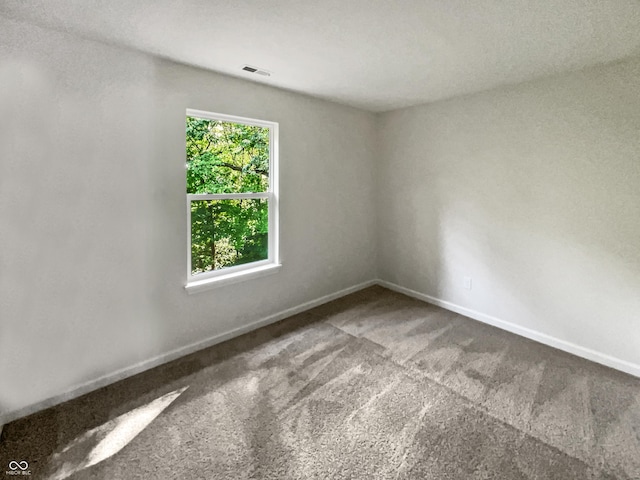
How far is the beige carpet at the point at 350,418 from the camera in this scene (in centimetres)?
163

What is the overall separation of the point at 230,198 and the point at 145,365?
4.93 feet

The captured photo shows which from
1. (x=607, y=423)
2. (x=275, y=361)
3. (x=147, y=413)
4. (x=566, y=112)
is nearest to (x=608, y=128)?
(x=566, y=112)

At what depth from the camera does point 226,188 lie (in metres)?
2.89

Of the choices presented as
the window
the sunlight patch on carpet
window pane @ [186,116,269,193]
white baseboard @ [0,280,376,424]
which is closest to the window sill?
the window

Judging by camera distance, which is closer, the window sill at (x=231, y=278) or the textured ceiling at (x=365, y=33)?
the textured ceiling at (x=365, y=33)

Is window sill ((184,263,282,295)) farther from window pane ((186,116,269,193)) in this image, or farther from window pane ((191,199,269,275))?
window pane ((186,116,269,193))

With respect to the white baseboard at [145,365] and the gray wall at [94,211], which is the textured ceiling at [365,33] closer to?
the gray wall at [94,211]

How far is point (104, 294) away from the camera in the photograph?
224 cm

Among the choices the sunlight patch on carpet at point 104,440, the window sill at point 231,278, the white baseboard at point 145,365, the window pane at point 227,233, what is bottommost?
the sunlight patch on carpet at point 104,440

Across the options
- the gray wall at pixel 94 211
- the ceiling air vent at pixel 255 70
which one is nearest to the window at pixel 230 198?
the gray wall at pixel 94 211

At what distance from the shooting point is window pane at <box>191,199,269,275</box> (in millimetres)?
2762

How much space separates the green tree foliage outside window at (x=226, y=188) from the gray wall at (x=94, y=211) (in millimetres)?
169

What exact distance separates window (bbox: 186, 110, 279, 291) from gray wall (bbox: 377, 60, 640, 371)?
1736mm

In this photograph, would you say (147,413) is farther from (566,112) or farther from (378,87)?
(566,112)
